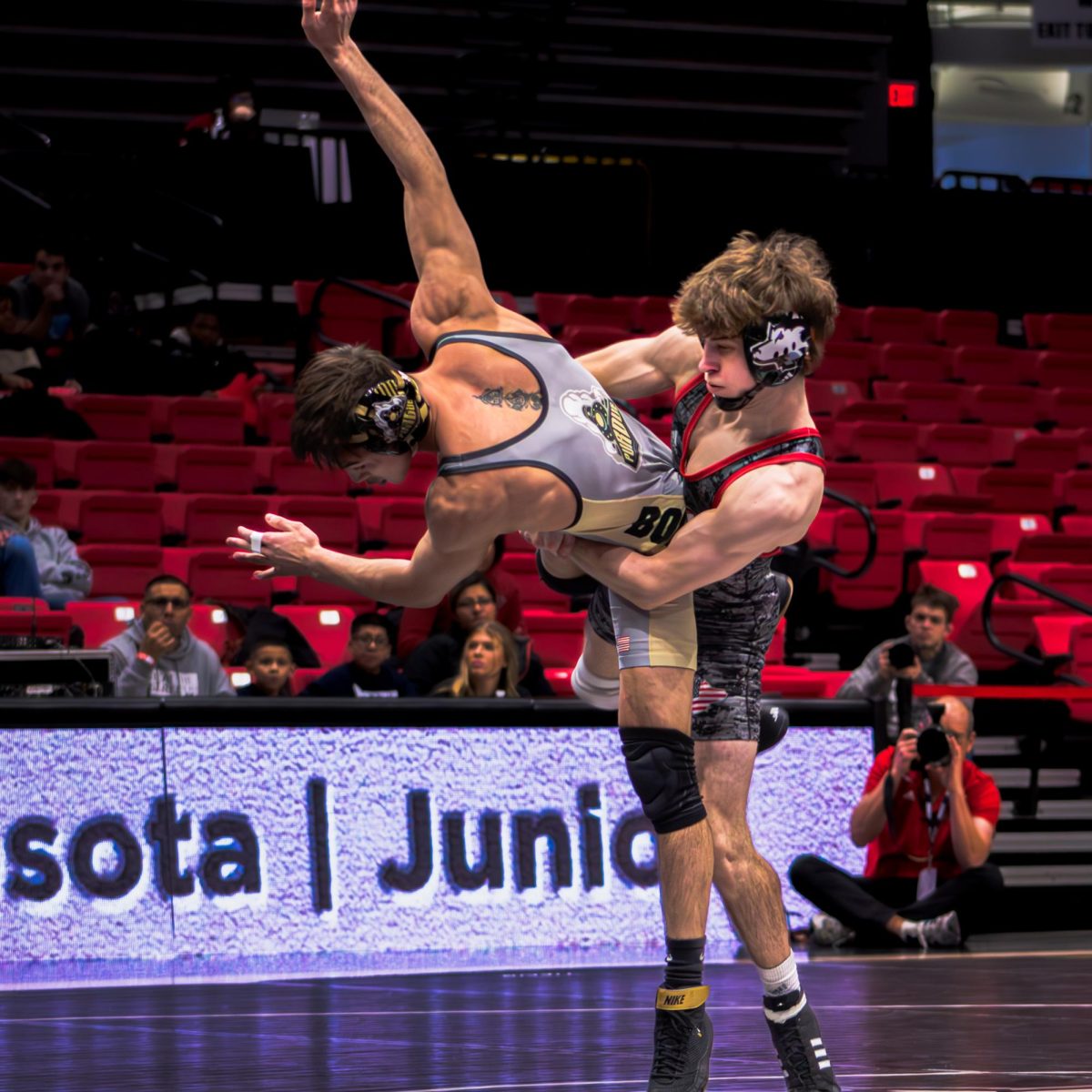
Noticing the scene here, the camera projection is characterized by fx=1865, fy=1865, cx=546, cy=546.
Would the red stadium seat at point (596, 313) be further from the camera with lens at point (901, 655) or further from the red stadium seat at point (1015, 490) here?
the camera with lens at point (901, 655)

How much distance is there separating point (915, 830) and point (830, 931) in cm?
50

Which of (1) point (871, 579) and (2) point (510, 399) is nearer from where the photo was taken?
(2) point (510, 399)

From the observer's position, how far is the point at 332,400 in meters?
3.43

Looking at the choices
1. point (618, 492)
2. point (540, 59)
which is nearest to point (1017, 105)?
point (540, 59)

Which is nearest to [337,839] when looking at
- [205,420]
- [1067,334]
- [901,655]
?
[901,655]

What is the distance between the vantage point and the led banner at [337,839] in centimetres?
613

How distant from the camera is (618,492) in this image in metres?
3.66

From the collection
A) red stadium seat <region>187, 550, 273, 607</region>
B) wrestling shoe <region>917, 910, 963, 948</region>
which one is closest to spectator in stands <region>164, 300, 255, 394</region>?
red stadium seat <region>187, 550, 273, 607</region>

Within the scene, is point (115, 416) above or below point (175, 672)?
above

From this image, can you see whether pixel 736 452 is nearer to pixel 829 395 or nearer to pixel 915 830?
pixel 915 830

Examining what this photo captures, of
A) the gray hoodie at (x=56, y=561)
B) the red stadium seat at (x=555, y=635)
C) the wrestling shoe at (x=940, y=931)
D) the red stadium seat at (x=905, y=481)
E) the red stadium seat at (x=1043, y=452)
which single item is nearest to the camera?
the wrestling shoe at (x=940, y=931)

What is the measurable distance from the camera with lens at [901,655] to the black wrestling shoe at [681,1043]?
380 centimetres

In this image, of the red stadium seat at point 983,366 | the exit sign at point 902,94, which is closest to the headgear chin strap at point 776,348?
the red stadium seat at point 983,366

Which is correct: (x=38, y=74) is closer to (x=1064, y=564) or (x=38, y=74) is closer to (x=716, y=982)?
(x=1064, y=564)
